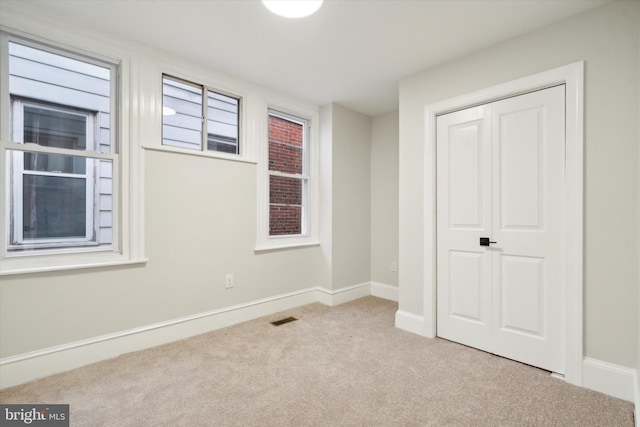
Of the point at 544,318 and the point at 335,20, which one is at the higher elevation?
the point at 335,20

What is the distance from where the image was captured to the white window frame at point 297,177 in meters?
3.25

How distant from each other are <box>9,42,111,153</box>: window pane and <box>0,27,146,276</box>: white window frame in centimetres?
5

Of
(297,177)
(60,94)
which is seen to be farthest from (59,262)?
(297,177)

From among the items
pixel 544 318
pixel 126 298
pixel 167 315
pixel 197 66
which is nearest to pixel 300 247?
pixel 167 315

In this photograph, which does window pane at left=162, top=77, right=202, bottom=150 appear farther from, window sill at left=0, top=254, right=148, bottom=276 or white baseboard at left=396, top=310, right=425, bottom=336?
white baseboard at left=396, top=310, right=425, bottom=336

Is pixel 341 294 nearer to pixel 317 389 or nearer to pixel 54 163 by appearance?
pixel 317 389

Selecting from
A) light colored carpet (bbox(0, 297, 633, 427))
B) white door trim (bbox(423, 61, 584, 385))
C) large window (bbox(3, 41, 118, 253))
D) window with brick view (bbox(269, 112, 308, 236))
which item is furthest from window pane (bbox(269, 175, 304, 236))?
white door trim (bbox(423, 61, 584, 385))

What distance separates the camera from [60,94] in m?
2.21

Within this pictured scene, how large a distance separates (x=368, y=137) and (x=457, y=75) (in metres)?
1.66

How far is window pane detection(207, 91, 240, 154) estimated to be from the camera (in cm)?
296

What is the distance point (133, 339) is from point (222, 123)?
7.01 ft

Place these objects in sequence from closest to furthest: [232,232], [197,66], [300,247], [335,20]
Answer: [335,20], [197,66], [232,232], [300,247]

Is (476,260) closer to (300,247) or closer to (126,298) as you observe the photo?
(300,247)

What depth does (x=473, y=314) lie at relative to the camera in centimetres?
250
